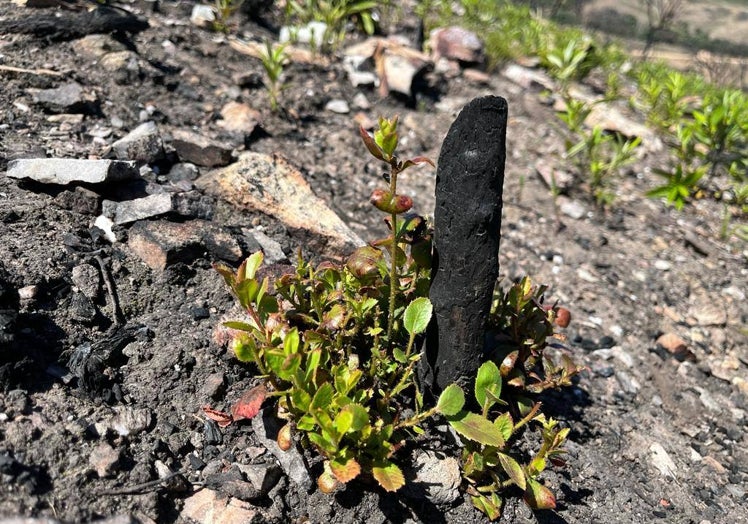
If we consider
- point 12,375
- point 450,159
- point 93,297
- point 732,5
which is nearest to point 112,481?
point 12,375

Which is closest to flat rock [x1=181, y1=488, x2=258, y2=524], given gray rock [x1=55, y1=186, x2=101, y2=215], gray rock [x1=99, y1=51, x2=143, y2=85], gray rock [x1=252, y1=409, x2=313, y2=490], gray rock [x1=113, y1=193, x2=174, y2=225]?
gray rock [x1=252, y1=409, x2=313, y2=490]

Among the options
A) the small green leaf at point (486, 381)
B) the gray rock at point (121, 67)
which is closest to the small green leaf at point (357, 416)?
the small green leaf at point (486, 381)

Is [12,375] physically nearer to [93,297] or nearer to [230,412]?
[93,297]

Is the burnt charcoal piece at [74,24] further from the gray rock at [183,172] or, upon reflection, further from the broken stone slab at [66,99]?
the gray rock at [183,172]

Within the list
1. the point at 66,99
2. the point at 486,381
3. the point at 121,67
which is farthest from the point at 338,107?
the point at 486,381

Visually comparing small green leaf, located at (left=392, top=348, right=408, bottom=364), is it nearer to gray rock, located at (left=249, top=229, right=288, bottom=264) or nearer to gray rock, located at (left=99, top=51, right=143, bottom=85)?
gray rock, located at (left=249, top=229, right=288, bottom=264)

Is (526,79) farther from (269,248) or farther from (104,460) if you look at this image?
(104,460)

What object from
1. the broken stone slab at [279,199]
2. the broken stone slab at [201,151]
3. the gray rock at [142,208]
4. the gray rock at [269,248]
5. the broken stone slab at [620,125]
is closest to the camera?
the gray rock at [142,208]
